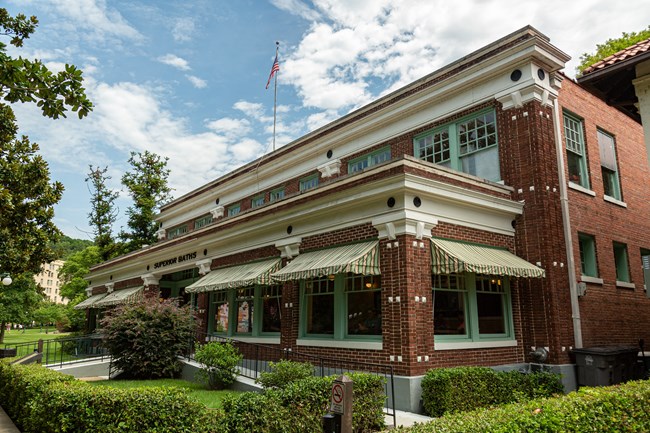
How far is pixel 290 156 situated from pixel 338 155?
3469 millimetres

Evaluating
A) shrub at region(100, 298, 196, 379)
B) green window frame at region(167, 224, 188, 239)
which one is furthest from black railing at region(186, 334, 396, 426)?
green window frame at region(167, 224, 188, 239)

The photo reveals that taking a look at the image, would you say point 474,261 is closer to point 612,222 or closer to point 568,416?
point 568,416

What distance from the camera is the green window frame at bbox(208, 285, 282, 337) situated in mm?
16328

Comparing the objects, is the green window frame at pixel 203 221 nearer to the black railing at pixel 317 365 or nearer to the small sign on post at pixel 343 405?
the black railing at pixel 317 365

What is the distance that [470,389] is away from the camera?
10.0m

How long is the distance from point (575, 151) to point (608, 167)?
2239 mm

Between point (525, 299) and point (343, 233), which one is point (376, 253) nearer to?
point (343, 233)

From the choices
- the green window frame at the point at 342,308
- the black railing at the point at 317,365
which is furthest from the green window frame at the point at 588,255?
the black railing at the point at 317,365

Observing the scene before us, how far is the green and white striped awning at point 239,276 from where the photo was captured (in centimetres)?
1487

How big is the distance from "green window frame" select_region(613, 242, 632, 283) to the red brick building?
0.15ft

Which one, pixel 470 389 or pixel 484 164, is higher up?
pixel 484 164

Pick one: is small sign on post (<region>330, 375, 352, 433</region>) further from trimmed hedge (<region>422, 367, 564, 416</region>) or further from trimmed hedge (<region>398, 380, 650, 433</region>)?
trimmed hedge (<region>422, 367, 564, 416</region>)

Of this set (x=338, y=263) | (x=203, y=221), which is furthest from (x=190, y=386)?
(x=203, y=221)

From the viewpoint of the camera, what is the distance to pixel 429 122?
52.1 feet
